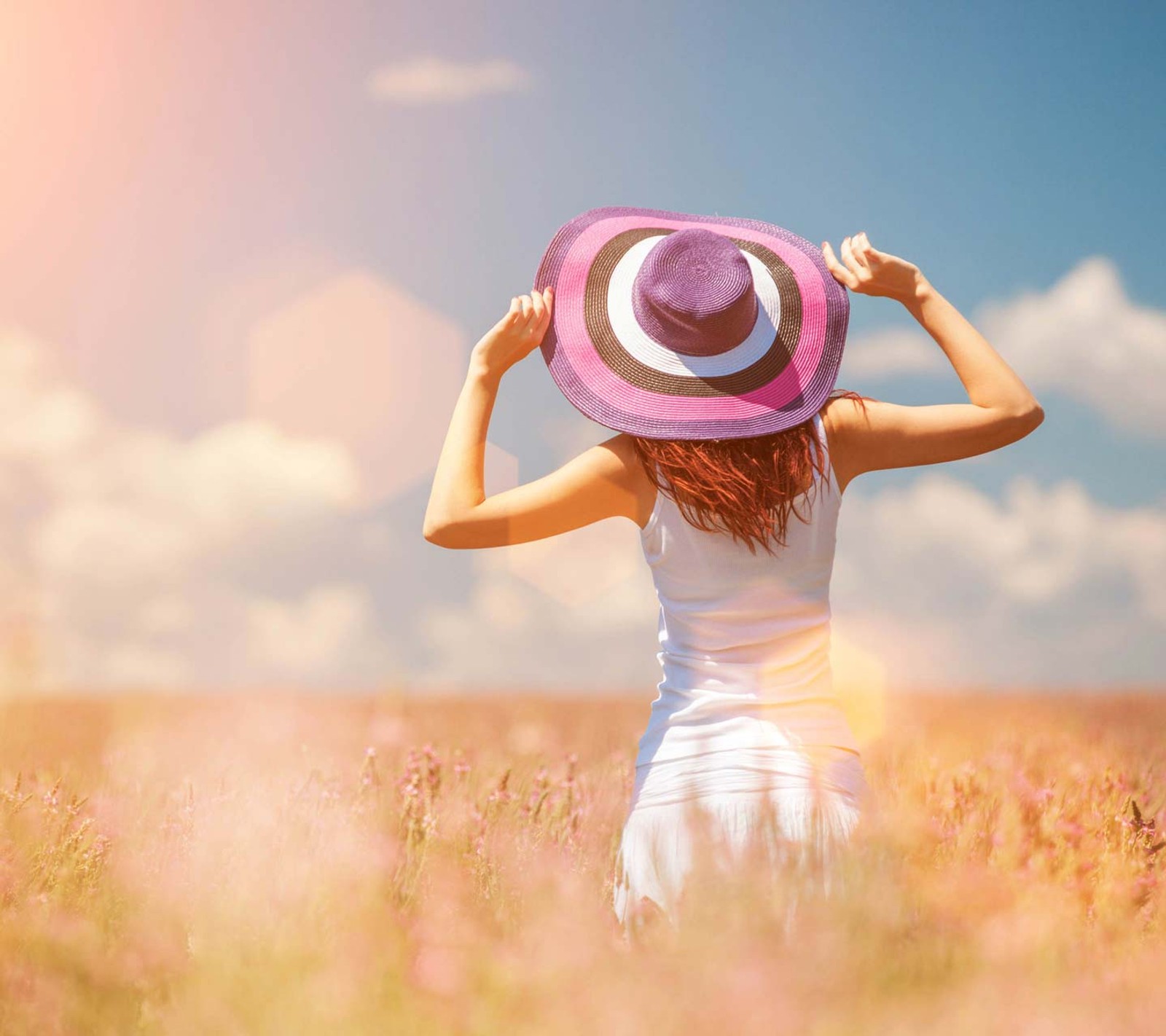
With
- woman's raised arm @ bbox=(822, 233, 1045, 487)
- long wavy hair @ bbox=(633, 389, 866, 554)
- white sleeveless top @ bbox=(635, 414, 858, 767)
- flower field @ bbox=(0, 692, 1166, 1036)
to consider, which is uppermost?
woman's raised arm @ bbox=(822, 233, 1045, 487)

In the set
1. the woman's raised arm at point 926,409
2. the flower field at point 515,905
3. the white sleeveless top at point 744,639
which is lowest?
the flower field at point 515,905

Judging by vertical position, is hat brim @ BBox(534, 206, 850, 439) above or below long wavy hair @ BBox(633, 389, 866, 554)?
above

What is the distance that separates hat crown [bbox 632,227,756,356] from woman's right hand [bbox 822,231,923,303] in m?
0.32

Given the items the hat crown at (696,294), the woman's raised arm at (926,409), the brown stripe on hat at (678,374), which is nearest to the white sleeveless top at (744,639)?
the woman's raised arm at (926,409)

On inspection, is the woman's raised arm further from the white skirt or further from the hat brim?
the white skirt

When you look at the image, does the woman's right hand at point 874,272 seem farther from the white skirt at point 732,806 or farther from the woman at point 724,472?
the white skirt at point 732,806

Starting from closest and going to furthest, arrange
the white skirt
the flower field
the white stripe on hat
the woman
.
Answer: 1. the flower field
2. the white skirt
3. the woman
4. the white stripe on hat

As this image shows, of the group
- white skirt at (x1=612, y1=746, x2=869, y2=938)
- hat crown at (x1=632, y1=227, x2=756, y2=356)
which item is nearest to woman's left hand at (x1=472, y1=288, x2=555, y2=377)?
hat crown at (x1=632, y1=227, x2=756, y2=356)

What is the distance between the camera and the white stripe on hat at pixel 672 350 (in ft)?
10.2

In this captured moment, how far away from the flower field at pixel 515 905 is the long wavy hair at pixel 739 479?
82 centimetres

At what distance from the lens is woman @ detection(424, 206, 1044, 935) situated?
2.80m

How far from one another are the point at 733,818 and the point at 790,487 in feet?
2.99

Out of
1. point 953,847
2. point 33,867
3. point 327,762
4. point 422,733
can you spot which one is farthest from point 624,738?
point 33,867

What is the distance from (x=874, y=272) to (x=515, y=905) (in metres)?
2.27
